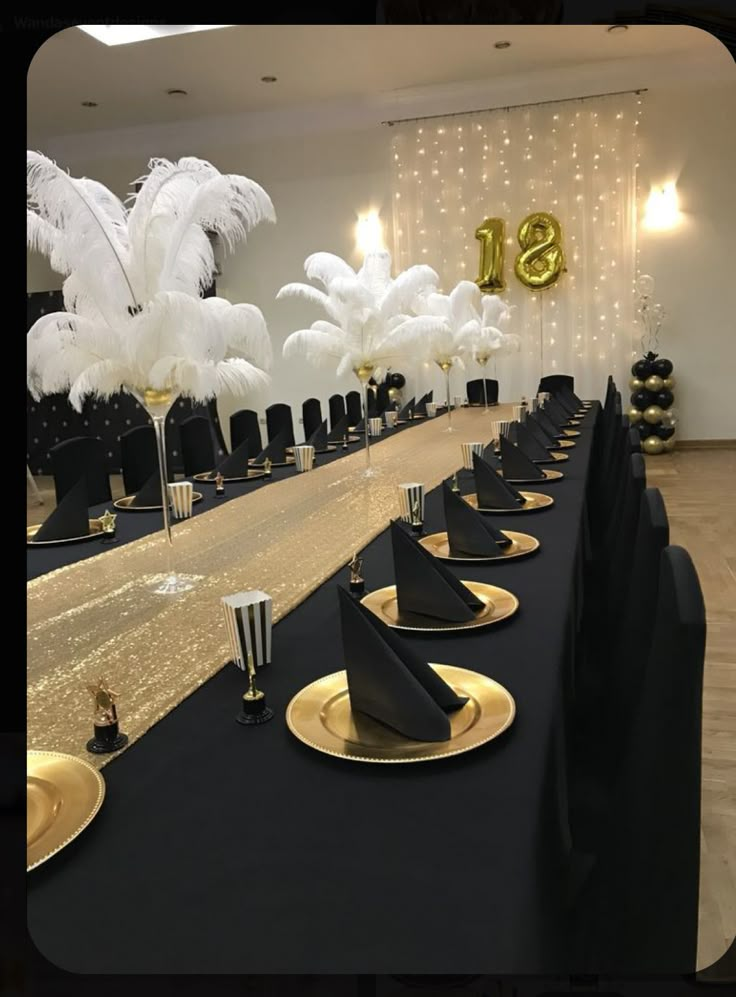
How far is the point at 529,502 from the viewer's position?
8.06 feet

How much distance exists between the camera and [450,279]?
30.6 ft

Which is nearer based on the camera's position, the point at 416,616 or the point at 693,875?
the point at 693,875

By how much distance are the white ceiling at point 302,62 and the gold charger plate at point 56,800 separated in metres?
7.22

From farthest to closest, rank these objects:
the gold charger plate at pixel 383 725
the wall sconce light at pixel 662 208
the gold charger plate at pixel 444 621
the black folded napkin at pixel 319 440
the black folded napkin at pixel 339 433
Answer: the wall sconce light at pixel 662 208 < the black folded napkin at pixel 339 433 < the black folded napkin at pixel 319 440 < the gold charger plate at pixel 444 621 < the gold charger plate at pixel 383 725

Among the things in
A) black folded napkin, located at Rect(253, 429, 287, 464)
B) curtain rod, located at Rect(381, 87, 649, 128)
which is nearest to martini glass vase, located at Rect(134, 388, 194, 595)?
black folded napkin, located at Rect(253, 429, 287, 464)

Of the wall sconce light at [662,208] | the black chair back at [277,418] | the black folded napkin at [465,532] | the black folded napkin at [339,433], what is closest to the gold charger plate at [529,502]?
the black folded napkin at [465,532]

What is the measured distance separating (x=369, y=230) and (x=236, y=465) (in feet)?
22.9

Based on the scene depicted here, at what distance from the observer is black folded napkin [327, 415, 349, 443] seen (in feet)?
14.2

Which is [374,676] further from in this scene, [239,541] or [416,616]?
[239,541]

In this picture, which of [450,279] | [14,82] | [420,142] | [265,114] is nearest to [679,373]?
[450,279]

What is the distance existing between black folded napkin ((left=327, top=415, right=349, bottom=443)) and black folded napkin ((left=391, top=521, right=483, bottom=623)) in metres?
2.87

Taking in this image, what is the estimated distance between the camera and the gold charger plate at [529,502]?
7.68 feet

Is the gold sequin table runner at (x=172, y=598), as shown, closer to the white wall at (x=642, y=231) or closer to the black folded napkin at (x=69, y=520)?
the black folded napkin at (x=69, y=520)

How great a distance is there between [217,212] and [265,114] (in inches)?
357
